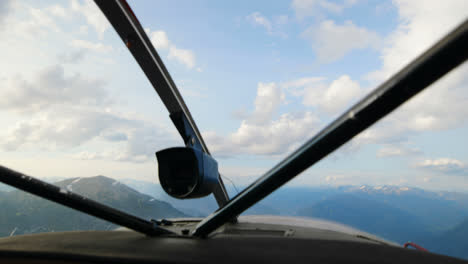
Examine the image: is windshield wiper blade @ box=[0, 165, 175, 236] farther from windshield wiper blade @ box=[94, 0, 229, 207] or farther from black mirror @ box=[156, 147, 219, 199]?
windshield wiper blade @ box=[94, 0, 229, 207]

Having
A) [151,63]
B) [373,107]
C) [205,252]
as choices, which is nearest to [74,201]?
[205,252]

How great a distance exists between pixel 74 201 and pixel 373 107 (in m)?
1.30

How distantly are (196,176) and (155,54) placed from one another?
138 cm

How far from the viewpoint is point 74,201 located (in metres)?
1.14

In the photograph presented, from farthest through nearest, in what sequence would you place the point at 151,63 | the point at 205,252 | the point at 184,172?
the point at 151,63 < the point at 184,172 < the point at 205,252

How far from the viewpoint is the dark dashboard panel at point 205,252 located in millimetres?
827

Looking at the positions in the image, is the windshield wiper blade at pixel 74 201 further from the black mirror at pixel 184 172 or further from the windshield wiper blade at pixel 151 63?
the windshield wiper blade at pixel 151 63

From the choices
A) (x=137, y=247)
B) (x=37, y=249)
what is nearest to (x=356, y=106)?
(x=137, y=247)

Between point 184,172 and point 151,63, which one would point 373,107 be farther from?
point 151,63

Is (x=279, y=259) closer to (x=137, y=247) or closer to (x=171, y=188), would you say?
(x=137, y=247)

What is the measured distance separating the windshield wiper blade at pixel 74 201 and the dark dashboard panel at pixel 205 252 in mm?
163

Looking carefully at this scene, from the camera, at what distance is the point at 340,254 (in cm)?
87

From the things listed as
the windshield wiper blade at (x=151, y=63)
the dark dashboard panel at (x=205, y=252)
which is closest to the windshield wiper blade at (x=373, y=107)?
the dark dashboard panel at (x=205, y=252)

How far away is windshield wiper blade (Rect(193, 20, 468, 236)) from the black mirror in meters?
0.64
